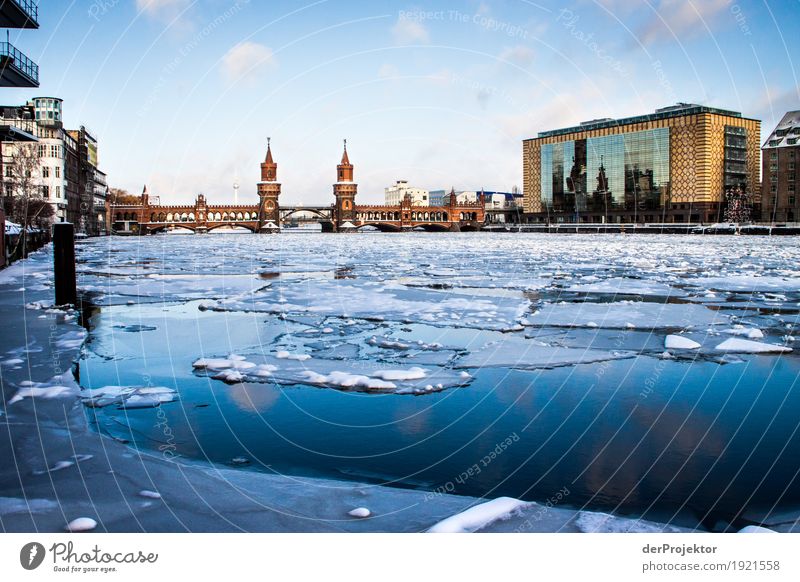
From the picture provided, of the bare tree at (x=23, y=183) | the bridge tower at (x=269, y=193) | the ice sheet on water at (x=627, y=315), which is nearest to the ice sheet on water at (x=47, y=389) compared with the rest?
the ice sheet on water at (x=627, y=315)

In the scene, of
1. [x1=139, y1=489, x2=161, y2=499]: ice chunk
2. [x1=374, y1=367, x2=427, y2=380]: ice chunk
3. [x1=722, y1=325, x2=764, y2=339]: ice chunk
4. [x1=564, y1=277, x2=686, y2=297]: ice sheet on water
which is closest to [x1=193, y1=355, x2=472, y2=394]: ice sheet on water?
[x1=374, y1=367, x2=427, y2=380]: ice chunk

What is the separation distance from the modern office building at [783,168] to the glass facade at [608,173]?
23.0 m

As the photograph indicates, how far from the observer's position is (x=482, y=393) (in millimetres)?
7305

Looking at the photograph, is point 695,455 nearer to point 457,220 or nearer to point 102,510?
point 102,510

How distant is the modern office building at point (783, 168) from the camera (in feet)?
292

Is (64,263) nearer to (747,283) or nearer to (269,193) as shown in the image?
(747,283)

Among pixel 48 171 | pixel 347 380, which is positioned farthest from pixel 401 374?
pixel 48 171

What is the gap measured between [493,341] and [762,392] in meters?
3.83

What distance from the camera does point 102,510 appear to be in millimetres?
4195

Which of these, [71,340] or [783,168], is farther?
[783,168]

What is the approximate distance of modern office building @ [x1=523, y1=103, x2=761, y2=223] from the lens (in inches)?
4407

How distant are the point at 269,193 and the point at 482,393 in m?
161
